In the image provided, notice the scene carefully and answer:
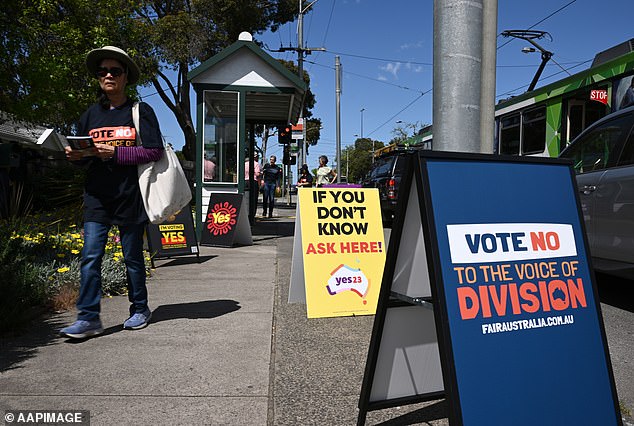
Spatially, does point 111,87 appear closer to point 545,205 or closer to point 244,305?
point 244,305

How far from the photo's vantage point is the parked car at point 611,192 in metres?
4.85

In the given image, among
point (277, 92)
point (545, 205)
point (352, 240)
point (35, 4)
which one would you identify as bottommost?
point (352, 240)

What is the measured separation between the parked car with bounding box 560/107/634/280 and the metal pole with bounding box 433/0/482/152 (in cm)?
225

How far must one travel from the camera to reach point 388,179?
14.2m

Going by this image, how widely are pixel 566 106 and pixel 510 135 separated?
9.20 ft

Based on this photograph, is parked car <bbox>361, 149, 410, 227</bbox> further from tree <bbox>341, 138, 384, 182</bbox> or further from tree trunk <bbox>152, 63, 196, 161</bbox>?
tree <bbox>341, 138, 384, 182</bbox>

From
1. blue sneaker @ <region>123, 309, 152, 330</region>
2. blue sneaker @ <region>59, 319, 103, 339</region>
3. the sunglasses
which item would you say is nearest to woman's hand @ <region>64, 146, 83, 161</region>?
the sunglasses

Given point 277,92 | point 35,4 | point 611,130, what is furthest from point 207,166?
point 611,130

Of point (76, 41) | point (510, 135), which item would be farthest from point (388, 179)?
A: point (76, 41)

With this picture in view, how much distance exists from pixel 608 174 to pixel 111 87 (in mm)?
4719

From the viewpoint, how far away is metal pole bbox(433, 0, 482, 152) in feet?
10.2

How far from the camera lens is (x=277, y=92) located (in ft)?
32.7

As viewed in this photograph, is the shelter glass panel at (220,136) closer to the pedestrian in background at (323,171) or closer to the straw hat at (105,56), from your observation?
the pedestrian in background at (323,171)

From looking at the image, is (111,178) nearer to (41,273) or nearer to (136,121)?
(136,121)
